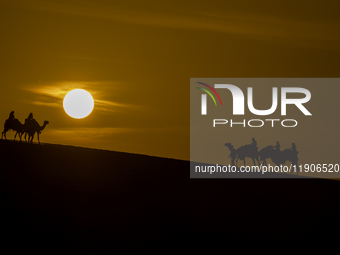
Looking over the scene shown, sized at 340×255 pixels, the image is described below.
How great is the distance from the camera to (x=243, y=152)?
2770 cm

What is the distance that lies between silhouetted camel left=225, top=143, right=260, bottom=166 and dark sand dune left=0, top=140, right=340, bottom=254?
1.74 meters

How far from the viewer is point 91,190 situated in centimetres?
1967

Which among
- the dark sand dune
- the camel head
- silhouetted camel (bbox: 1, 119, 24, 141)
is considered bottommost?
the dark sand dune

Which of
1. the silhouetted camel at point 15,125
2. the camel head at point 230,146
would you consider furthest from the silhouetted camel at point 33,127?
the camel head at point 230,146

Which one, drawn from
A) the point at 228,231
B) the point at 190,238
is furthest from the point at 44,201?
the point at 228,231

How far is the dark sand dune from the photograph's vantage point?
13.6 metres

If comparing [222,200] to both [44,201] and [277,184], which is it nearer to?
[277,184]

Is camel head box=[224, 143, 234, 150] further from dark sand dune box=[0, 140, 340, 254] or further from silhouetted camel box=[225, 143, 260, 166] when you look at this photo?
dark sand dune box=[0, 140, 340, 254]

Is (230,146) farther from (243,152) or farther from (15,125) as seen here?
(15,125)

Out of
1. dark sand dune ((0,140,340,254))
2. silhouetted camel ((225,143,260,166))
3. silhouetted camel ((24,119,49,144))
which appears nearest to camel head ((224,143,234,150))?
silhouetted camel ((225,143,260,166))

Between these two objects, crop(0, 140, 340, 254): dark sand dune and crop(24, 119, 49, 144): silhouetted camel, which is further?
crop(24, 119, 49, 144): silhouetted camel

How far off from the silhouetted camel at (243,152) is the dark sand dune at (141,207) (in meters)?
1.74

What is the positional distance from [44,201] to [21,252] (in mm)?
5373

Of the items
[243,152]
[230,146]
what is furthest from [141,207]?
[230,146]
